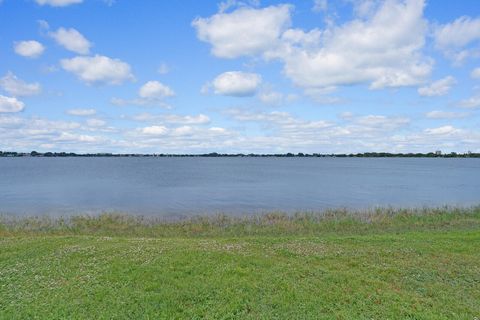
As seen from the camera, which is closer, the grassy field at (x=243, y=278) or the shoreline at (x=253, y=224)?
the grassy field at (x=243, y=278)

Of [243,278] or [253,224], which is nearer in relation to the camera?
[243,278]

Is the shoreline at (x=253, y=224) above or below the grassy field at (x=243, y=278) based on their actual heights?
below

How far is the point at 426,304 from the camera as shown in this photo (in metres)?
7.56

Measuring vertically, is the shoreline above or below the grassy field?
below

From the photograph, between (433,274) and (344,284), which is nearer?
(344,284)

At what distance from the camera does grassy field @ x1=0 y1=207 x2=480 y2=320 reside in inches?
287

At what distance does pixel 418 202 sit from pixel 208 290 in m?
31.4

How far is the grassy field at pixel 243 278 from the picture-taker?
287 inches

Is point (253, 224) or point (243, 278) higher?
point (243, 278)

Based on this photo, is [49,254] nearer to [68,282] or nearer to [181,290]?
[68,282]

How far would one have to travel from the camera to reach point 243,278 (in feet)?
28.7

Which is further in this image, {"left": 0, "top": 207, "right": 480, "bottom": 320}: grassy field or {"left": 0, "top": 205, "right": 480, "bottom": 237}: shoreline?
{"left": 0, "top": 205, "right": 480, "bottom": 237}: shoreline

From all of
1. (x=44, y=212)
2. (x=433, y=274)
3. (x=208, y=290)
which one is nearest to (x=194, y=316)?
(x=208, y=290)

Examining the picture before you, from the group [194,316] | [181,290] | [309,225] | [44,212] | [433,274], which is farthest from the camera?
[44,212]
